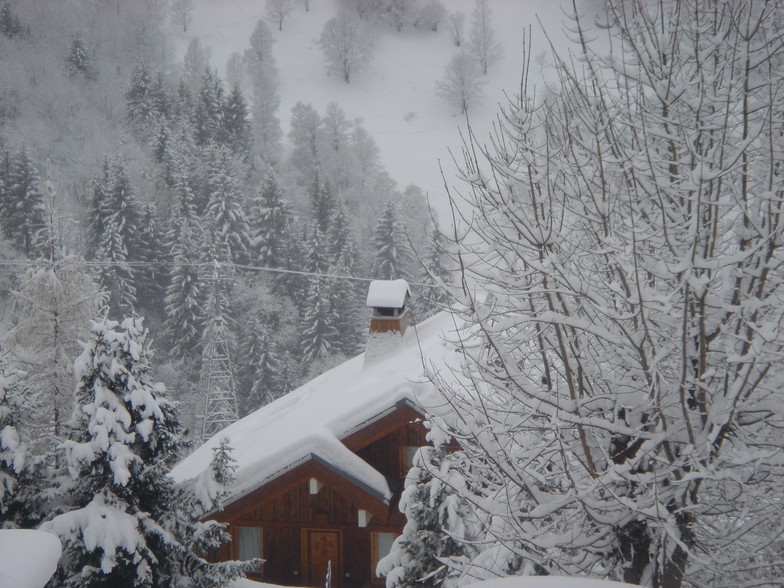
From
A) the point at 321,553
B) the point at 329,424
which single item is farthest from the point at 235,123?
the point at 321,553

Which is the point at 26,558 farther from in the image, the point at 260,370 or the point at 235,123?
the point at 235,123

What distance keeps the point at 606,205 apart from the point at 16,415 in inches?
313

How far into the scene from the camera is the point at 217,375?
27922 millimetres

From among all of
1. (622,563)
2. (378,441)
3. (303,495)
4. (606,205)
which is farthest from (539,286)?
(303,495)

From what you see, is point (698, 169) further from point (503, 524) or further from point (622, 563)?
point (503, 524)

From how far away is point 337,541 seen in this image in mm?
11062

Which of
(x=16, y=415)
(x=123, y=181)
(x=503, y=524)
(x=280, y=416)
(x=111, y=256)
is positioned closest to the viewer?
(x=503, y=524)

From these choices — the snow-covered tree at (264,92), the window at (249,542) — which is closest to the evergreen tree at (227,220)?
the snow-covered tree at (264,92)

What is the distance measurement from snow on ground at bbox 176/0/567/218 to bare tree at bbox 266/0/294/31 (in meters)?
0.84

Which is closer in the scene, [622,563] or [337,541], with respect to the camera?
[622,563]

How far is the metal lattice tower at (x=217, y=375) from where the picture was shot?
25.6 metres

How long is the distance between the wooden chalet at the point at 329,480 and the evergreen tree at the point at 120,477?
2.25m

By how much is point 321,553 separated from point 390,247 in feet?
89.1

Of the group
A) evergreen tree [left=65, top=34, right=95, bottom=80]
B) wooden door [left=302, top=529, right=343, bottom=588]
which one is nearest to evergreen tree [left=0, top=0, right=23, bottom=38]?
evergreen tree [left=65, top=34, right=95, bottom=80]
